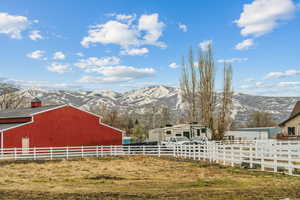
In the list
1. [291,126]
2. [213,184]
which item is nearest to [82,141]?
[291,126]

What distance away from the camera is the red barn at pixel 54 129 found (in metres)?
38.0

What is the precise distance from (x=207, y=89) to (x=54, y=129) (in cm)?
1909

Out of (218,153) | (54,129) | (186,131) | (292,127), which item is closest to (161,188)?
(218,153)

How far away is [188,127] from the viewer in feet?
136

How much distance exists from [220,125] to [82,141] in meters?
16.9

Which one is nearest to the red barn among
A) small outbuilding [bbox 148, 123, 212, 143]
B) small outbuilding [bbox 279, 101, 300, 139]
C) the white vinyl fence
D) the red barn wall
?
the red barn wall

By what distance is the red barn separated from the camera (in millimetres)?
37969

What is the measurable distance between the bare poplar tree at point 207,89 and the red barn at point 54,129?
10605mm

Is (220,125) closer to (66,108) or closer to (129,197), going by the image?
(66,108)

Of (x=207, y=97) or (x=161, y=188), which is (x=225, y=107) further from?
(x=161, y=188)

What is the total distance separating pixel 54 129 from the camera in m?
40.9

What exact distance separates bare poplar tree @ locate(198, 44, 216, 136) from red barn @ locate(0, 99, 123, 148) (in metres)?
10.6

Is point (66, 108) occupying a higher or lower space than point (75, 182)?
higher

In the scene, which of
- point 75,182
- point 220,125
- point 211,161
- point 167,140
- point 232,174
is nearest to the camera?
point 75,182
